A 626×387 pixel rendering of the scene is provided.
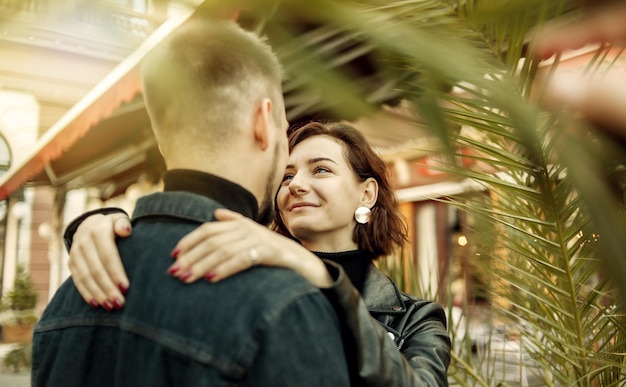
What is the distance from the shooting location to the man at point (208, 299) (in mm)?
720

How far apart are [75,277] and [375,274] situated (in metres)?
0.96

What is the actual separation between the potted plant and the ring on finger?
9.09m

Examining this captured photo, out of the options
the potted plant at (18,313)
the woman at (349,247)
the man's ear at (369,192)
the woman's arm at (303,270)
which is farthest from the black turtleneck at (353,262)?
the potted plant at (18,313)

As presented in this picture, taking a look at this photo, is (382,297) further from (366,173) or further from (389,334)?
(366,173)

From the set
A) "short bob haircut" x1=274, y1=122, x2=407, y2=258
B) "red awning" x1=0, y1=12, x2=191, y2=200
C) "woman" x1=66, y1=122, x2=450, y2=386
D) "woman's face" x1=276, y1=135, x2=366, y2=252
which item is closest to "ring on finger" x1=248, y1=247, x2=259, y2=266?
"woman" x1=66, y1=122, x2=450, y2=386

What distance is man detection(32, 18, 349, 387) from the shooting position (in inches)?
28.3

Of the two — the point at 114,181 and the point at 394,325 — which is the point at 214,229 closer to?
the point at 394,325

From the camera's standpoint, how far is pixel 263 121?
86cm

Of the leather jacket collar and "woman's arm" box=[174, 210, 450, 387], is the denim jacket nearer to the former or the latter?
"woman's arm" box=[174, 210, 450, 387]

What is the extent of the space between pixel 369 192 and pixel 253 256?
40.9 inches

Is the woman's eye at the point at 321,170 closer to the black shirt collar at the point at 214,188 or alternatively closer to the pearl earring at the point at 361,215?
the pearl earring at the point at 361,215

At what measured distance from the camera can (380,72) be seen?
1.05 ft

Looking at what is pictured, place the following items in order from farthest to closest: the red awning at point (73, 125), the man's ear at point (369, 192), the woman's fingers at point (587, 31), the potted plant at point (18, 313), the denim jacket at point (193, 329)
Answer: the potted plant at point (18, 313) < the red awning at point (73, 125) < the man's ear at point (369, 192) < the denim jacket at point (193, 329) < the woman's fingers at point (587, 31)

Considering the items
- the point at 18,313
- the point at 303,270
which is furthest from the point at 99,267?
the point at 18,313
